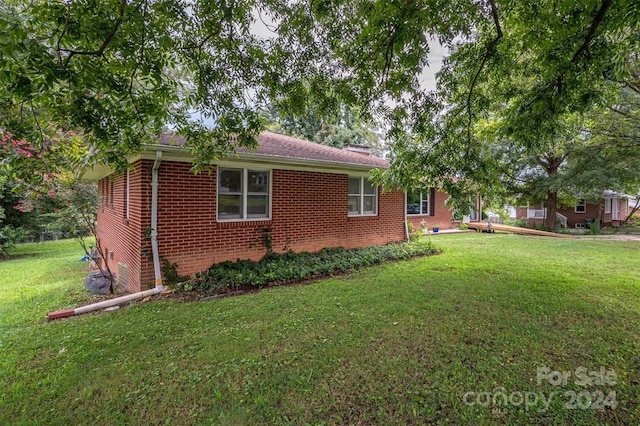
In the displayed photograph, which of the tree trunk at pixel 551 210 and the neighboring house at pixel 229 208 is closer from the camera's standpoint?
the neighboring house at pixel 229 208

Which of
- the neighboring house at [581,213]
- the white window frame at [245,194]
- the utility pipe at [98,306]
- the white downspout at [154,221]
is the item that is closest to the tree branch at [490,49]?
the white window frame at [245,194]

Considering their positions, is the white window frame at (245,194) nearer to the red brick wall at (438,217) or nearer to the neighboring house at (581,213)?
the red brick wall at (438,217)

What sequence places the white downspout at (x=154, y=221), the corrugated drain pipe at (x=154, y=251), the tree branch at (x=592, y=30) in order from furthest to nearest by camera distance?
the white downspout at (x=154, y=221)
the corrugated drain pipe at (x=154, y=251)
the tree branch at (x=592, y=30)

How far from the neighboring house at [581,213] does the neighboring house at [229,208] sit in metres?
19.3

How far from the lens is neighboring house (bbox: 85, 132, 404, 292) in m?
5.80

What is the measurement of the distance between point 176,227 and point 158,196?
0.72m

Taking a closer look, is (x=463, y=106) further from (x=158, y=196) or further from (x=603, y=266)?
(x=603, y=266)

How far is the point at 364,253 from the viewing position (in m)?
8.26

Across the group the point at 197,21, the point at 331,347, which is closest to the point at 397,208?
the point at 331,347

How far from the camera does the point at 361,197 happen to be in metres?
9.30

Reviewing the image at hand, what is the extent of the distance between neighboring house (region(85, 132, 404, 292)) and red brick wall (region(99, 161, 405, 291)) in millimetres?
20

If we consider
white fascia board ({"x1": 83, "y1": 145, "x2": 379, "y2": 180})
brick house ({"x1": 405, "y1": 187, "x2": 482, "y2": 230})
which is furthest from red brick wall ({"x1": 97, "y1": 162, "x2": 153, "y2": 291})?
brick house ({"x1": 405, "y1": 187, "x2": 482, "y2": 230})

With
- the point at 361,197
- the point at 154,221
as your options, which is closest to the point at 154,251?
the point at 154,221

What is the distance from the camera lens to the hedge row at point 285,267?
5906 mm
